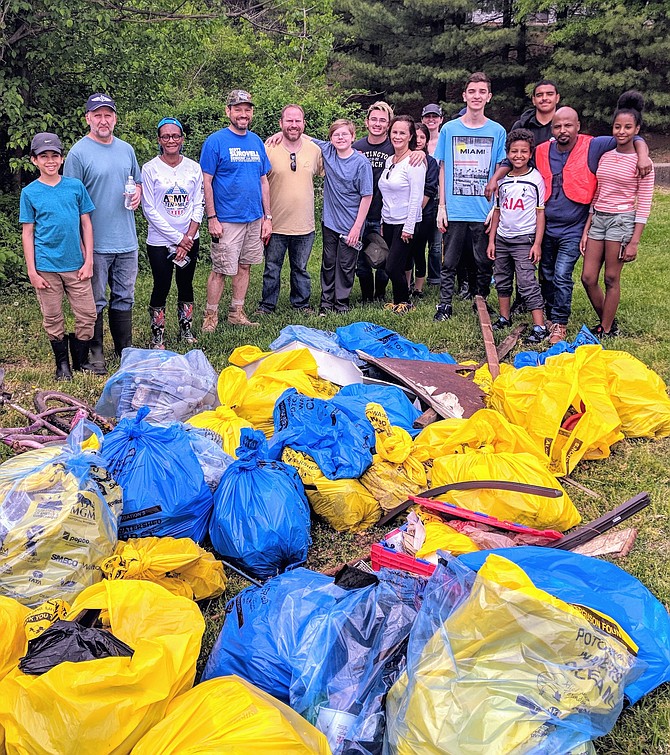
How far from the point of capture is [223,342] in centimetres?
655

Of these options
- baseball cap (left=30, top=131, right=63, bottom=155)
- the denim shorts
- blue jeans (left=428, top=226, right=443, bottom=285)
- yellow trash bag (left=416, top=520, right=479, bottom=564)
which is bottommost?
yellow trash bag (left=416, top=520, right=479, bottom=564)

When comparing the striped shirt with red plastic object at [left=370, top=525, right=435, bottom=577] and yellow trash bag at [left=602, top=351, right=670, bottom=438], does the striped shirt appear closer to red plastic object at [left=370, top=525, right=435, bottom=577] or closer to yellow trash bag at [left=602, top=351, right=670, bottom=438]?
yellow trash bag at [left=602, top=351, right=670, bottom=438]

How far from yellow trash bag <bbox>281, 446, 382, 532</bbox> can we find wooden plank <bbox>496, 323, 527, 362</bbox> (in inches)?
106

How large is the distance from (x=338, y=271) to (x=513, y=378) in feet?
9.97

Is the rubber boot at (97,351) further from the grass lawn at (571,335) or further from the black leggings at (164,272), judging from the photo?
the black leggings at (164,272)

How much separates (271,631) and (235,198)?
4735 mm

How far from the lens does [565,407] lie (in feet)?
14.7

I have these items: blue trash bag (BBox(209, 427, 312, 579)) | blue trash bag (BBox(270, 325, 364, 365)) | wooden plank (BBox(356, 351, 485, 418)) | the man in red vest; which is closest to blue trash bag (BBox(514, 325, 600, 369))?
wooden plank (BBox(356, 351, 485, 418))

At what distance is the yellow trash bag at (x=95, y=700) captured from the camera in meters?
2.04

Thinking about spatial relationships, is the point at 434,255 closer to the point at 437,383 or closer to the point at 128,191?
the point at 437,383

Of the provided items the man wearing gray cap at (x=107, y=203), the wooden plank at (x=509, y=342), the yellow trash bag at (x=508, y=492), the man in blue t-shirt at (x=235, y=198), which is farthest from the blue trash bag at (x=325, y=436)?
the man in blue t-shirt at (x=235, y=198)

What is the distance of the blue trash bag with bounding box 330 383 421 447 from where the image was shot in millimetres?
4617

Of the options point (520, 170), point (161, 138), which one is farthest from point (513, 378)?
point (161, 138)

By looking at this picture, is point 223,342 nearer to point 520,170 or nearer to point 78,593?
point 520,170
